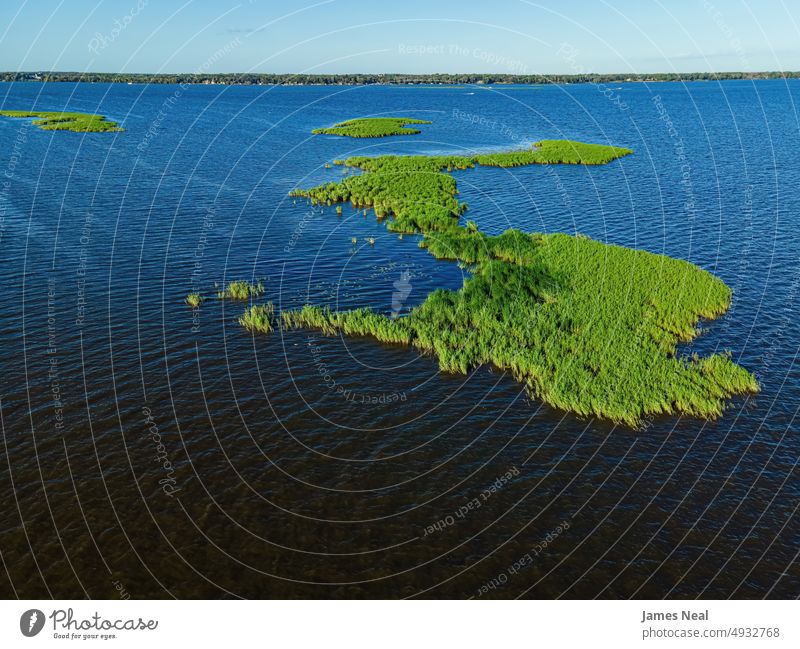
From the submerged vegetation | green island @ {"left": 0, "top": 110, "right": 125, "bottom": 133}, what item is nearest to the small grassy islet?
the submerged vegetation

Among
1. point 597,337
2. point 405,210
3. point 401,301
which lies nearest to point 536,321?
point 597,337

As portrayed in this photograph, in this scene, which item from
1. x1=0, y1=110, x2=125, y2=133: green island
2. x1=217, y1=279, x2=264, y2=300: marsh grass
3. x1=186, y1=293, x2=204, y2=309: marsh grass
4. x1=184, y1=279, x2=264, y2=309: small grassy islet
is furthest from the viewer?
x1=0, y1=110, x2=125, y2=133: green island

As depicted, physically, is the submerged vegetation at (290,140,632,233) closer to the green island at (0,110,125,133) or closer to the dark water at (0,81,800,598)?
the dark water at (0,81,800,598)

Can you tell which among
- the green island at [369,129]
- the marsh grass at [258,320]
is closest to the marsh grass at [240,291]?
the marsh grass at [258,320]

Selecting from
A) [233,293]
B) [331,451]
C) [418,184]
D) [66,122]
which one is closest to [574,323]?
[331,451]

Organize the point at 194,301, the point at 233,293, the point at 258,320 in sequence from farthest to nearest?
the point at 233,293 → the point at 194,301 → the point at 258,320

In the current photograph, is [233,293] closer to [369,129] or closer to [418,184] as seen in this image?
[418,184]

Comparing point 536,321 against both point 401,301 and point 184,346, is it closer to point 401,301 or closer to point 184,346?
point 401,301
